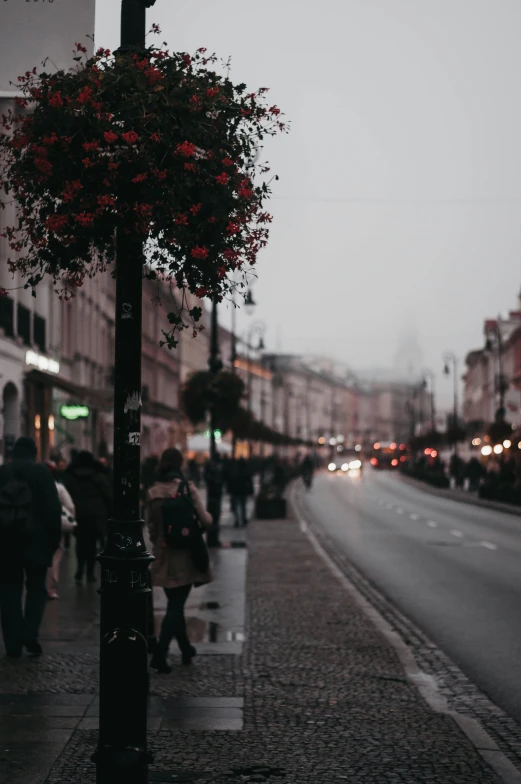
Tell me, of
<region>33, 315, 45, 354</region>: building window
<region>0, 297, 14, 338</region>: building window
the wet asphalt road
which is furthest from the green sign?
the wet asphalt road

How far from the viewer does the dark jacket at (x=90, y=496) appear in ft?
58.0

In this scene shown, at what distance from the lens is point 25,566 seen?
1076 cm

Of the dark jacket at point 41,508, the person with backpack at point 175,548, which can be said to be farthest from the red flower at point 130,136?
the dark jacket at point 41,508

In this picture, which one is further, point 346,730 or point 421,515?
point 421,515

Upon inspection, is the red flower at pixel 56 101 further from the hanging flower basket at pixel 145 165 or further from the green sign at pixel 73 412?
the green sign at pixel 73 412

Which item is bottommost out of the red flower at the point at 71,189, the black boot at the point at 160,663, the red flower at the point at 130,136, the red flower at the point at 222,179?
the black boot at the point at 160,663

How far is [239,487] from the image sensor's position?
32406 millimetres

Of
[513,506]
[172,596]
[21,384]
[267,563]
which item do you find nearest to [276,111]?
[172,596]

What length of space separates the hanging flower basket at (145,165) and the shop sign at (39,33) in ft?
2.87

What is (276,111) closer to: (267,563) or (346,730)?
(346,730)

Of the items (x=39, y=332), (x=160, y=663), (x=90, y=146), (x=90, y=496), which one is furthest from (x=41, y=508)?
(x=39, y=332)

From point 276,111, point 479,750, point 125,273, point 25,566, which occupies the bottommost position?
point 479,750

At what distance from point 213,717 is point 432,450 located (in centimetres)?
11386

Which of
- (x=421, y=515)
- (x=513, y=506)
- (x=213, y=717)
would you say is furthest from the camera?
(x=513, y=506)
